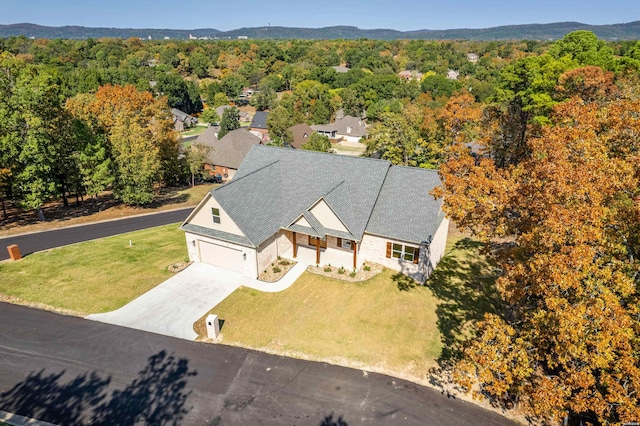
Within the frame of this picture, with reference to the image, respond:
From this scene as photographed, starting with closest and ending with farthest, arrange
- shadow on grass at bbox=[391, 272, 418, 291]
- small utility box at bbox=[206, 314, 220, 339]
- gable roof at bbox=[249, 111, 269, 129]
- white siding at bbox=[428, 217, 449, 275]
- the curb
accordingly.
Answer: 1. the curb
2. small utility box at bbox=[206, 314, 220, 339]
3. shadow on grass at bbox=[391, 272, 418, 291]
4. white siding at bbox=[428, 217, 449, 275]
5. gable roof at bbox=[249, 111, 269, 129]

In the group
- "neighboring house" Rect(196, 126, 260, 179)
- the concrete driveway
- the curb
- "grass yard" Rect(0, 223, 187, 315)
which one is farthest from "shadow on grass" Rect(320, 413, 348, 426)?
"neighboring house" Rect(196, 126, 260, 179)

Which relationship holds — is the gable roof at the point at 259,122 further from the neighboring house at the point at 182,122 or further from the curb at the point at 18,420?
the curb at the point at 18,420

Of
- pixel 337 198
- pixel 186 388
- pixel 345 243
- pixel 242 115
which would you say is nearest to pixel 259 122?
pixel 242 115

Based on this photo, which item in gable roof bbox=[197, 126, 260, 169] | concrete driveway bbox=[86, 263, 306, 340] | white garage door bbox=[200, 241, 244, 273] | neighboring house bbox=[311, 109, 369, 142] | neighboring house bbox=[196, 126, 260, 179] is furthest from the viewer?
neighboring house bbox=[311, 109, 369, 142]

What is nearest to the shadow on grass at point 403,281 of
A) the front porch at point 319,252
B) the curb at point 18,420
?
the front porch at point 319,252

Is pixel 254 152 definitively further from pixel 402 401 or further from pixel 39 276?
pixel 402 401

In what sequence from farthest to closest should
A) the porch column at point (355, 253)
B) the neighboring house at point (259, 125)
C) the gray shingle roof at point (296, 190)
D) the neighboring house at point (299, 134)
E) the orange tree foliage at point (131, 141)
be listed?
the neighboring house at point (259, 125), the neighboring house at point (299, 134), the orange tree foliage at point (131, 141), the gray shingle roof at point (296, 190), the porch column at point (355, 253)

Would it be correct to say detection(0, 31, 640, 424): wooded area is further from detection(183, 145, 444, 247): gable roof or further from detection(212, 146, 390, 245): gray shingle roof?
detection(212, 146, 390, 245): gray shingle roof

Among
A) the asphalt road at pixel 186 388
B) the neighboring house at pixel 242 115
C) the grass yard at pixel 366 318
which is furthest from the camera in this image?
the neighboring house at pixel 242 115
